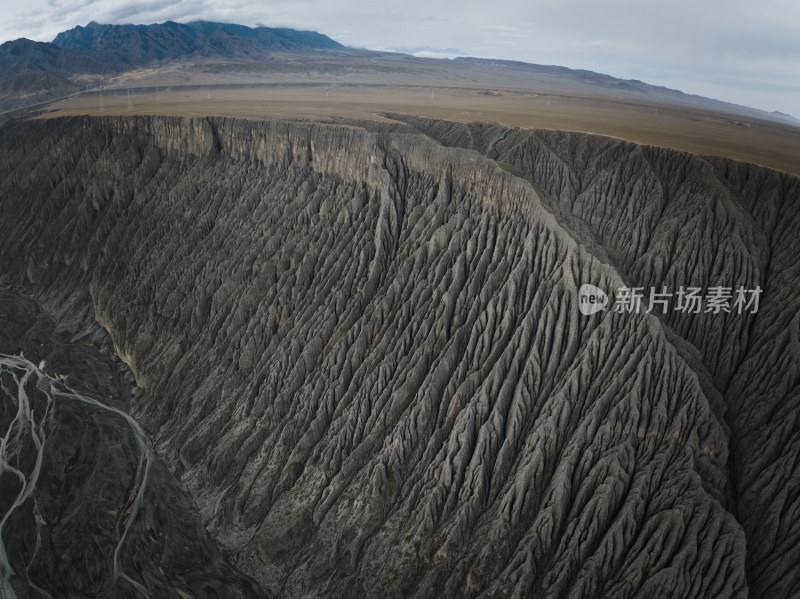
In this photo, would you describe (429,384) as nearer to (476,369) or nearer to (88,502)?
(476,369)

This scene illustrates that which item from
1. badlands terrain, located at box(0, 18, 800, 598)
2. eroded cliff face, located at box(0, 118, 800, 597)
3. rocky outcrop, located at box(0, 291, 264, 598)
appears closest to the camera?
eroded cliff face, located at box(0, 118, 800, 597)

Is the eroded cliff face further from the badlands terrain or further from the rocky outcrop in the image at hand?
the rocky outcrop

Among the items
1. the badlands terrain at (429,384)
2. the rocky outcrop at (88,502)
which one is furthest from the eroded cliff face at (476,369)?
the rocky outcrop at (88,502)

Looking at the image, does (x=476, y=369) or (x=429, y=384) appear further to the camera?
(x=429, y=384)

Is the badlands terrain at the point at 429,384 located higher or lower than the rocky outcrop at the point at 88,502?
higher

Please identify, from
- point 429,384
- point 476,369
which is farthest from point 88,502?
point 476,369

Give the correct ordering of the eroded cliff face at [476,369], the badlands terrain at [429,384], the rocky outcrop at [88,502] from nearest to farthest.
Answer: the eroded cliff face at [476,369]
the badlands terrain at [429,384]
the rocky outcrop at [88,502]

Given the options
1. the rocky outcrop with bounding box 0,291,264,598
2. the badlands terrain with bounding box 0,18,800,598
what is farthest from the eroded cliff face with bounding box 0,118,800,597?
the rocky outcrop with bounding box 0,291,264,598

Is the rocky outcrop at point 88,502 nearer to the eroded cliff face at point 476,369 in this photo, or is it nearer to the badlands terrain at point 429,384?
the badlands terrain at point 429,384
